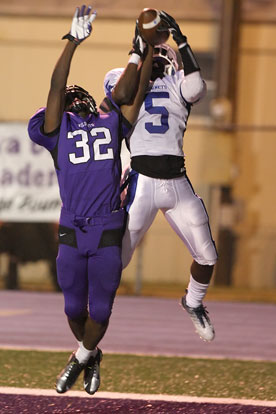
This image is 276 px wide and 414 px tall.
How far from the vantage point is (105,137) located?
5.42 m

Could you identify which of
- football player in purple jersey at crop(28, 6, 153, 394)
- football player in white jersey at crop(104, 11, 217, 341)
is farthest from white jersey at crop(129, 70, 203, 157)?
football player in purple jersey at crop(28, 6, 153, 394)

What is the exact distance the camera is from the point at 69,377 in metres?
5.53

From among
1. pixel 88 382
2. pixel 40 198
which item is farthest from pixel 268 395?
pixel 40 198

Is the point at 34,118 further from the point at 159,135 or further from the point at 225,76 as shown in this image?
the point at 225,76

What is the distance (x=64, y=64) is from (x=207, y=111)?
7.32 meters

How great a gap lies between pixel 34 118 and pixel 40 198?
5.87 metres

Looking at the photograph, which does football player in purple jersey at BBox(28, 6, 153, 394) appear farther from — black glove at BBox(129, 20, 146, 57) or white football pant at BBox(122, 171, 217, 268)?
white football pant at BBox(122, 171, 217, 268)

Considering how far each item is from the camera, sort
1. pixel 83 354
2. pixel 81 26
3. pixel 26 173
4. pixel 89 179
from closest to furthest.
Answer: pixel 81 26 < pixel 89 179 < pixel 83 354 < pixel 26 173

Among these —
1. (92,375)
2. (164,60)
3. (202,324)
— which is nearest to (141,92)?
(164,60)

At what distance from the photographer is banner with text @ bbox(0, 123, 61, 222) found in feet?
36.7

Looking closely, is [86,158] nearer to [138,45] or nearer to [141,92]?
[141,92]

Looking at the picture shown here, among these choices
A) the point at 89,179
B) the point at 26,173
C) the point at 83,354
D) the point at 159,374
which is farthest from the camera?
the point at 26,173

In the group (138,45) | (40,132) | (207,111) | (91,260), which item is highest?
(138,45)

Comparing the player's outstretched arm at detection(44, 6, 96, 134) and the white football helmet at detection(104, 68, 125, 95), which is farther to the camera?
the white football helmet at detection(104, 68, 125, 95)
